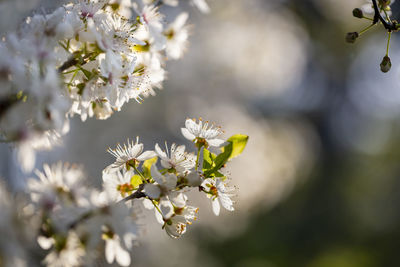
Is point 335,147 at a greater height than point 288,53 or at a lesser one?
lesser

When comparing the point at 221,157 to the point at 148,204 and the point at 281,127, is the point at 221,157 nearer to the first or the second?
the point at 148,204

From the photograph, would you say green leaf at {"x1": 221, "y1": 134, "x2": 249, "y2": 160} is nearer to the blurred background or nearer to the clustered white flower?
the clustered white flower

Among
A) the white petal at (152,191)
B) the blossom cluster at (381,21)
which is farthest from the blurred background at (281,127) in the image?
the white petal at (152,191)

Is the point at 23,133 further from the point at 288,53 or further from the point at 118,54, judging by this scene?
the point at 288,53

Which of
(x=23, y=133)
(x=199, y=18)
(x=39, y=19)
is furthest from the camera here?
(x=199, y=18)

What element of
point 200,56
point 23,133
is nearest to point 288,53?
point 200,56

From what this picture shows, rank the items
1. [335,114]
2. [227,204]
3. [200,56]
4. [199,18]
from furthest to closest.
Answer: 1. [335,114]
2. [200,56]
3. [199,18]
4. [227,204]

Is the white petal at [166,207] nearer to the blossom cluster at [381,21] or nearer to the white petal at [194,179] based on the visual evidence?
the white petal at [194,179]
